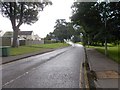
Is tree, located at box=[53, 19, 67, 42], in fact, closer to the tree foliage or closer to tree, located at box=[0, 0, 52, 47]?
tree, located at box=[0, 0, 52, 47]

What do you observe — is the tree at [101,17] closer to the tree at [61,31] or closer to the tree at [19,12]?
the tree at [19,12]

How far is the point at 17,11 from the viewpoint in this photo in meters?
55.0

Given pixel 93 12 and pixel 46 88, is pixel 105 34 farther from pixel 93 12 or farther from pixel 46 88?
pixel 46 88

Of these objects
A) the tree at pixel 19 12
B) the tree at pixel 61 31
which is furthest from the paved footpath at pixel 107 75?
the tree at pixel 61 31

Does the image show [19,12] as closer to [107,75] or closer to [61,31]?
[107,75]

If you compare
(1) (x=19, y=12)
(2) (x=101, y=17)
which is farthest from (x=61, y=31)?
(2) (x=101, y=17)

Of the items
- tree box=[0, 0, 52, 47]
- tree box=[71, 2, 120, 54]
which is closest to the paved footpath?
tree box=[71, 2, 120, 54]

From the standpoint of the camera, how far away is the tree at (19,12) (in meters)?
52.2

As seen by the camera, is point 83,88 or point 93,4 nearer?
point 83,88

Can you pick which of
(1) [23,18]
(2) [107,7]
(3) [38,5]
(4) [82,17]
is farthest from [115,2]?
(1) [23,18]

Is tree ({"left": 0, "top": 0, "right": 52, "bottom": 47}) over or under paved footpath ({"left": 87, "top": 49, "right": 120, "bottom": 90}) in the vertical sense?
over

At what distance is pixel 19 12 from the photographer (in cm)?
5522

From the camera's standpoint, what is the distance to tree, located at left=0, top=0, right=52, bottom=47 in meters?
52.2

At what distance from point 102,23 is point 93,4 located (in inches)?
116
